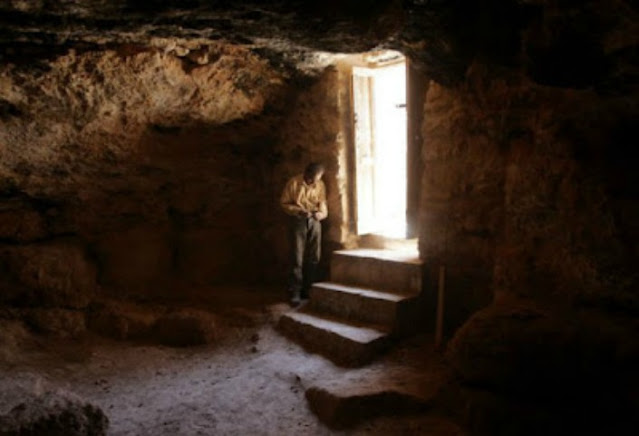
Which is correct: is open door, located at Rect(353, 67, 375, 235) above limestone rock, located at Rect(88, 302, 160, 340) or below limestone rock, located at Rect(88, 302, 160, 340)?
above

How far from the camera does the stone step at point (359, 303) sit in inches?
197

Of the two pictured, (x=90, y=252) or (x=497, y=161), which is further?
(x=90, y=252)

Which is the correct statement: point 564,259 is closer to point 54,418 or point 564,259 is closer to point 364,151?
point 364,151

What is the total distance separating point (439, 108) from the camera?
504cm

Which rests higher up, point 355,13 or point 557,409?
point 355,13

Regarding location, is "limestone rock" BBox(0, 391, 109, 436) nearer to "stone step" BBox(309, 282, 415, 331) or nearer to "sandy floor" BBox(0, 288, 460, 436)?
"sandy floor" BBox(0, 288, 460, 436)

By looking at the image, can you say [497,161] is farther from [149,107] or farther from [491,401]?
[149,107]

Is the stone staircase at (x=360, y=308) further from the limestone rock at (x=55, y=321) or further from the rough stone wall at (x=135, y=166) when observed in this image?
the limestone rock at (x=55, y=321)

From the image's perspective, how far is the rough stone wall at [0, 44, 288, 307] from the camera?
470 centimetres

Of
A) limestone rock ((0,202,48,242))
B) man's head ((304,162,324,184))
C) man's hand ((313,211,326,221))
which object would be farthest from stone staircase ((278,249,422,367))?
limestone rock ((0,202,48,242))

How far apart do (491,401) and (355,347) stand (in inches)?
61.8

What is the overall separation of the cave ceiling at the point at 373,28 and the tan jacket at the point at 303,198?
180 cm

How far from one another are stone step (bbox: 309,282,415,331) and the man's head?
1293mm

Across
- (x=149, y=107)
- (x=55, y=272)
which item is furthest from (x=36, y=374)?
(x=149, y=107)
